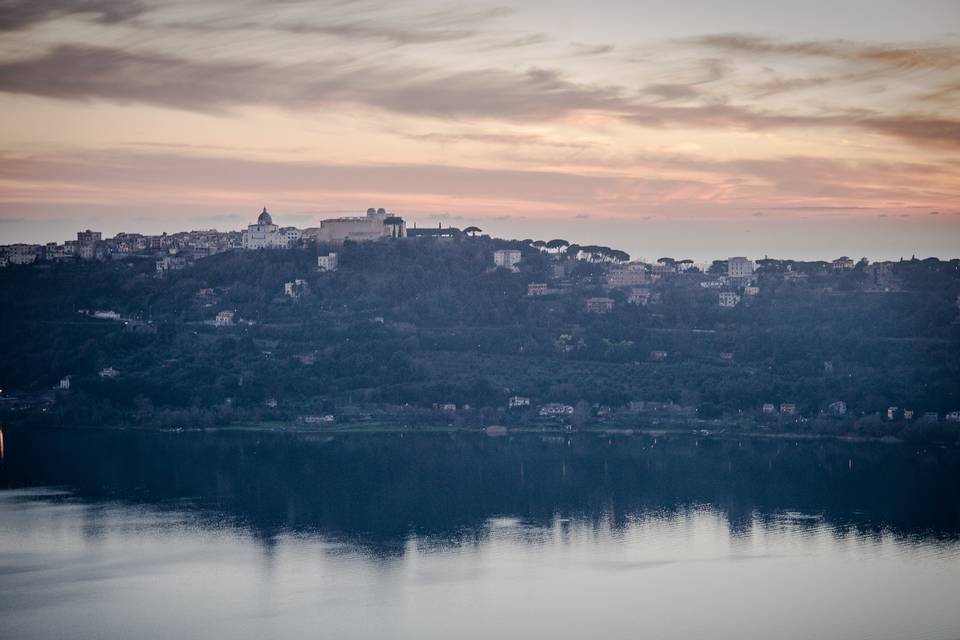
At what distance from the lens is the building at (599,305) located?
29375 millimetres

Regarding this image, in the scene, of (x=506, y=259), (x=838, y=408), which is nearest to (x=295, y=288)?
(x=506, y=259)

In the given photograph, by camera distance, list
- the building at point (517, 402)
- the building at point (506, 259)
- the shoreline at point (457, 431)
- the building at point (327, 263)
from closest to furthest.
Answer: the shoreline at point (457, 431)
the building at point (517, 402)
the building at point (327, 263)
the building at point (506, 259)

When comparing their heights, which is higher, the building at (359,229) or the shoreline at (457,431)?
the building at (359,229)

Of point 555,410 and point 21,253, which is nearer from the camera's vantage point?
point 555,410

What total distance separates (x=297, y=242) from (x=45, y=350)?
8.41 metres

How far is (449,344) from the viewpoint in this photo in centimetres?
2698

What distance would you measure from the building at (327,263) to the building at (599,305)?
18.7ft

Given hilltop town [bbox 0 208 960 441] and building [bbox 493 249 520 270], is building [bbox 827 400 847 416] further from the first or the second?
building [bbox 493 249 520 270]

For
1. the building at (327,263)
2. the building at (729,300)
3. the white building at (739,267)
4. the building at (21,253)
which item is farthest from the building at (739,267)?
the building at (21,253)

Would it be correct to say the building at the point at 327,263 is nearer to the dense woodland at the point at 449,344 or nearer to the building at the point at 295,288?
the dense woodland at the point at 449,344

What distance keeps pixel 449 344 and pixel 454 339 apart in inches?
10.6

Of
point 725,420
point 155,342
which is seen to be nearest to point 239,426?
point 155,342

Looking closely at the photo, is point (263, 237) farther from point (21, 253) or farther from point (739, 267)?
point (739, 267)

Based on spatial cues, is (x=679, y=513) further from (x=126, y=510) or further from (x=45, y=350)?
(x=45, y=350)
